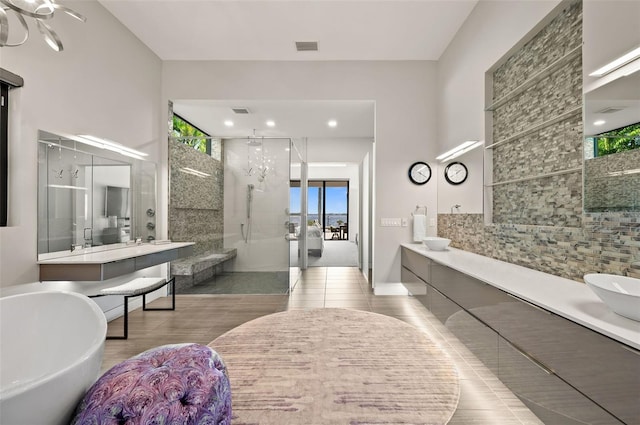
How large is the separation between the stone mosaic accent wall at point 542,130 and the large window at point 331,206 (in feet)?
29.3

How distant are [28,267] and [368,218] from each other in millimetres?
4840

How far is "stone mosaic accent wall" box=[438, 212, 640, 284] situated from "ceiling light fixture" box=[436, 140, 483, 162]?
0.78m

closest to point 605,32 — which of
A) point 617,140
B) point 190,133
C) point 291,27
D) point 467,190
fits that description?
point 617,140

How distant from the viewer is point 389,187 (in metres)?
4.18

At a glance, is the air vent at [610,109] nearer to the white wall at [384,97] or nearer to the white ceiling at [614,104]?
the white ceiling at [614,104]

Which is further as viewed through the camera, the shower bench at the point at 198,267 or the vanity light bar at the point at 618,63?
the shower bench at the point at 198,267

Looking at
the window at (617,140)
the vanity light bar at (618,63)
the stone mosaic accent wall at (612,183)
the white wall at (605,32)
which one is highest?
the white wall at (605,32)

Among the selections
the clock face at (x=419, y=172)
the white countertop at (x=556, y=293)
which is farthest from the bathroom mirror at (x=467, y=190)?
the white countertop at (x=556, y=293)

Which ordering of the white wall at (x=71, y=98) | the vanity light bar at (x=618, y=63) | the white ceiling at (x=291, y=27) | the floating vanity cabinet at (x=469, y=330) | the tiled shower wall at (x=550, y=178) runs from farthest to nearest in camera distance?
the white ceiling at (x=291, y=27)
the white wall at (x=71, y=98)
the floating vanity cabinet at (x=469, y=330)
the tiled shower wall at (x=550, y=178)
the vanity light bar at (x=618, y=63)

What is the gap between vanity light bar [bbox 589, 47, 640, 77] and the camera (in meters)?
1.38

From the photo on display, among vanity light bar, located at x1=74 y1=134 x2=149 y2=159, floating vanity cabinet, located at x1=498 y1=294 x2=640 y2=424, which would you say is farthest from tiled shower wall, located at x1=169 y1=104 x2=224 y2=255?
floating vanity cabinet, located at x1=498 y1=294 x2=640 y2=424

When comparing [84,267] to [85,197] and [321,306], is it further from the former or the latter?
[321,306]

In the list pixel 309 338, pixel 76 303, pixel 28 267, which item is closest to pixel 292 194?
pixel 28 267

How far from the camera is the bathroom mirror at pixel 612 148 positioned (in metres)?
1.43
